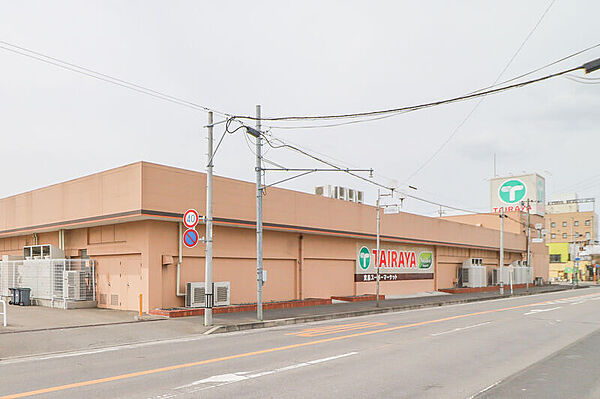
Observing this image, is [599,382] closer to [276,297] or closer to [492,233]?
[276,297]

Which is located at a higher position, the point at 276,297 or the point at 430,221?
the point at 430,221

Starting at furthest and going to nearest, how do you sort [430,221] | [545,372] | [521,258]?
[521,258] → [430,221] → [545,372]

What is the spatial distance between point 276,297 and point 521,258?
4463cm

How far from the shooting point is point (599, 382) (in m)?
9.37

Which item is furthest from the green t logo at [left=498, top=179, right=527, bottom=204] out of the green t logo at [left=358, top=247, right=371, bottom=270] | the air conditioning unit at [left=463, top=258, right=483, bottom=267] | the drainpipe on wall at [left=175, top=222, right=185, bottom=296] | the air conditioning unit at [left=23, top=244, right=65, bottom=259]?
the air conditioning unit at [left=23, top=244, right=65, bottom=259]

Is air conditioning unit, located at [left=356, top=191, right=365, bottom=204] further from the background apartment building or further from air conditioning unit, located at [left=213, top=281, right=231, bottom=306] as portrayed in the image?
→ the background apartment building

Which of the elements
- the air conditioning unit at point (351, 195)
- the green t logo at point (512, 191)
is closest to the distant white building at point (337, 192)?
the air conditioning unit at point (351, 195)

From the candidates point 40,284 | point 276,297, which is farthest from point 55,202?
point 276,297

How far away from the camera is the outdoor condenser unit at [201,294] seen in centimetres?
2138

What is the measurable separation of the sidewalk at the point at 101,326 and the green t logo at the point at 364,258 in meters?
9.15

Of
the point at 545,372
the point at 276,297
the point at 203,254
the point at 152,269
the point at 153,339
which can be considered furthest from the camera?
the point at 276,297

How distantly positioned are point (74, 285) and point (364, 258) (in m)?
17.9

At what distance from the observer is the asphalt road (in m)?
8.58

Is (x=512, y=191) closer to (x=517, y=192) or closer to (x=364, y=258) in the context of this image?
(x=517, y=192)
